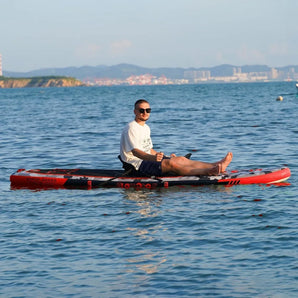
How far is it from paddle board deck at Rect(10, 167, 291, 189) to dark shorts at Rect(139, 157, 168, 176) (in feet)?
0.43

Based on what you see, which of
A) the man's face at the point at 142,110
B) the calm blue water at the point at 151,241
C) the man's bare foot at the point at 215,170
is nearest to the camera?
the calm blue water at the point at 151,241

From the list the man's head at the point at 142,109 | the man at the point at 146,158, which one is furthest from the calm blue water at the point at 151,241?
the man's head at the point at 142,109

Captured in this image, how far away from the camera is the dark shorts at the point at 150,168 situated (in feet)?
43.3

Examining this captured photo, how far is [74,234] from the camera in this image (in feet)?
32.1

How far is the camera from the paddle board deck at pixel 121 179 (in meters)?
13.2

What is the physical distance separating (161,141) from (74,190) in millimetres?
11652

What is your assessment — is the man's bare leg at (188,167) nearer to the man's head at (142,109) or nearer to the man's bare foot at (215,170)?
the man's bare foot at (215,170)

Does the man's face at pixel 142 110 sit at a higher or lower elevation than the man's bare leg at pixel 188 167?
higher

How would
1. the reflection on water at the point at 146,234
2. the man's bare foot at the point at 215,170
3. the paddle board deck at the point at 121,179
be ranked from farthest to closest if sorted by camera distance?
the paddle board deck at the point at 121,179 → the man's bare foot at the point at 215,170 → the reflection on water at the point at 146,234

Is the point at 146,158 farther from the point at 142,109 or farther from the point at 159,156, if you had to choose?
the point at 142,109

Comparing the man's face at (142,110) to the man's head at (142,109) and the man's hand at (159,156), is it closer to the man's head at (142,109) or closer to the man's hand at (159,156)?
the man's head at (142,109)

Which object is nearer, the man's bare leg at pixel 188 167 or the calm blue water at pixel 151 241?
the calm blue water at pixel 151 241

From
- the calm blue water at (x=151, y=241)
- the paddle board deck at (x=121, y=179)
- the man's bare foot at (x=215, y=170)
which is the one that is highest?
the man's bare foot at (x=215, y=170)

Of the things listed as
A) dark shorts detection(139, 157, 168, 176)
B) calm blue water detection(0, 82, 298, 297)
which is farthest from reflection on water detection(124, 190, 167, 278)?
dark shorts detection(139, 157, 168, 176)
